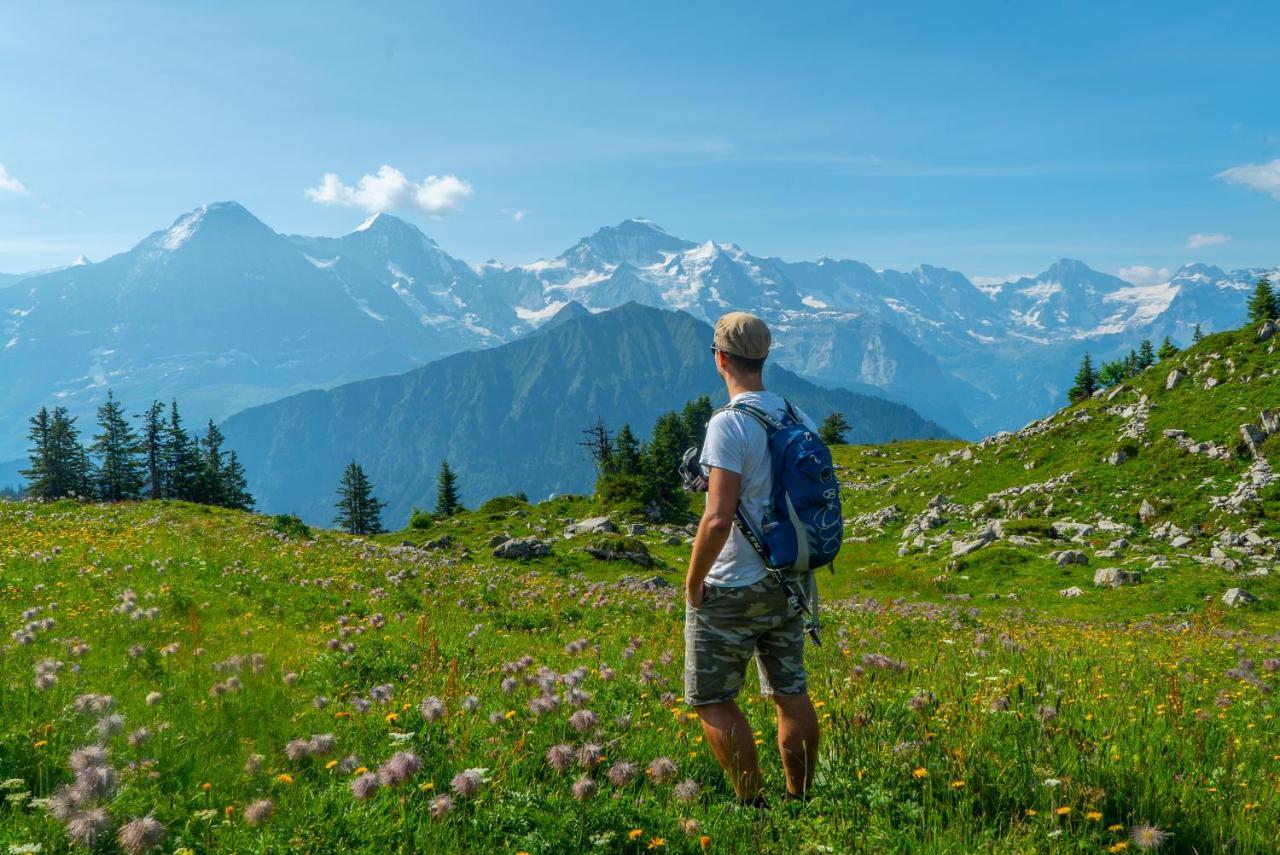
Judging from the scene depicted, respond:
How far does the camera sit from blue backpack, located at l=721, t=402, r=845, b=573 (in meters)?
4.48

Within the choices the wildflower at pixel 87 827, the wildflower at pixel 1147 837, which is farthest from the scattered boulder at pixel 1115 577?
the wildflower at pixel 87 827

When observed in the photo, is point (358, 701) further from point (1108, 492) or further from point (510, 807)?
point (1108, 492)

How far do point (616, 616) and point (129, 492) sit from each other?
94.0 metres

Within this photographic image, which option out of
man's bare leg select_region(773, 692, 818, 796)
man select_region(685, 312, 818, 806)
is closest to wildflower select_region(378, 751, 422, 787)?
man select_region(685, 312, 818, 806)

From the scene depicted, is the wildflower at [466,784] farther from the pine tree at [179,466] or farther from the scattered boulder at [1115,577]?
the pine tree at [179,466]

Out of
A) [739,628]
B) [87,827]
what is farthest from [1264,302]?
[87,827]

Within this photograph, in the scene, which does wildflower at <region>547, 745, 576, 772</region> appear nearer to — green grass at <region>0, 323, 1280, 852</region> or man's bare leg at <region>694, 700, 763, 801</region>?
green grass at <region>0, 323, 1280, 852</region>

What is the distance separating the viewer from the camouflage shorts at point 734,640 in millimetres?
4629

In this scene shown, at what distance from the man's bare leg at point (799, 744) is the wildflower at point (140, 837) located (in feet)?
12.0

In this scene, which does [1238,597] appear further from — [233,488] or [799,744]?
[233,488]

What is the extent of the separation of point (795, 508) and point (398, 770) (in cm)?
291

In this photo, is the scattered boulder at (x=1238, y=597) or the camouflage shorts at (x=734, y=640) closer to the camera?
the camouflage shorts at (x=734, y=640)

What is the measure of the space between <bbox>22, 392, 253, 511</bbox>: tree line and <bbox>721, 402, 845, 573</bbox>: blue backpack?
3800 inches

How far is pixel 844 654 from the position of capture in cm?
927
